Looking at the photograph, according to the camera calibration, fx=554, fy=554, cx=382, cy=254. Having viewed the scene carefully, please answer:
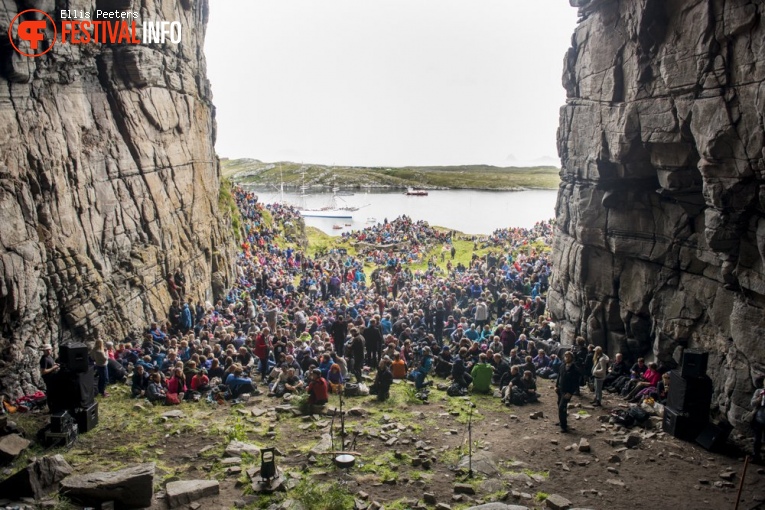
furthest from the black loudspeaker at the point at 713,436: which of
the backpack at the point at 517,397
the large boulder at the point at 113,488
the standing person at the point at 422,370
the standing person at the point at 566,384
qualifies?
the large boulder at the point at 113,488

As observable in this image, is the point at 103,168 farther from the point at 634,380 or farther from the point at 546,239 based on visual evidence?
the point at 546,239

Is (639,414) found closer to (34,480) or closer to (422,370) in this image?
(422,370)

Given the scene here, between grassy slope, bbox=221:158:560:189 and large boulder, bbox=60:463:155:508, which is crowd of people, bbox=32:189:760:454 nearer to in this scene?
large boulder, bbox=60:463:155:508

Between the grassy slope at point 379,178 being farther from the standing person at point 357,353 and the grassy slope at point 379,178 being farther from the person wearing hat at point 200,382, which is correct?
the person wearing hat at point 200,382

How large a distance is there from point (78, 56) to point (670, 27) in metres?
17.3

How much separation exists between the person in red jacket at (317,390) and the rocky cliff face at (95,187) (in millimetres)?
7238

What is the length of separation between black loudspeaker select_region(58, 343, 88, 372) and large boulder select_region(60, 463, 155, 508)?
2.99 m

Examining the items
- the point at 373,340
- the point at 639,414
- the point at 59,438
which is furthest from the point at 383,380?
the point at 59,438

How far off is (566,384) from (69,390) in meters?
11.6

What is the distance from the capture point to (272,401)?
15.7 m

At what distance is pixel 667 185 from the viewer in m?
15.5

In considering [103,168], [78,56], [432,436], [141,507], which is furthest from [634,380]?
[78,56]

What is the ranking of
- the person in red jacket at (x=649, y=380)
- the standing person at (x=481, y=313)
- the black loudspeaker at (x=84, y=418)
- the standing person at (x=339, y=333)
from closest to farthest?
the black loudspeaker at (x=84, y=418) < the person in red jacket at (x=649, y=380) < the standing person at (x=339, y=333) < the standing person at (x=481, y=313)

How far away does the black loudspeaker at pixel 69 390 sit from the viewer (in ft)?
40.6
